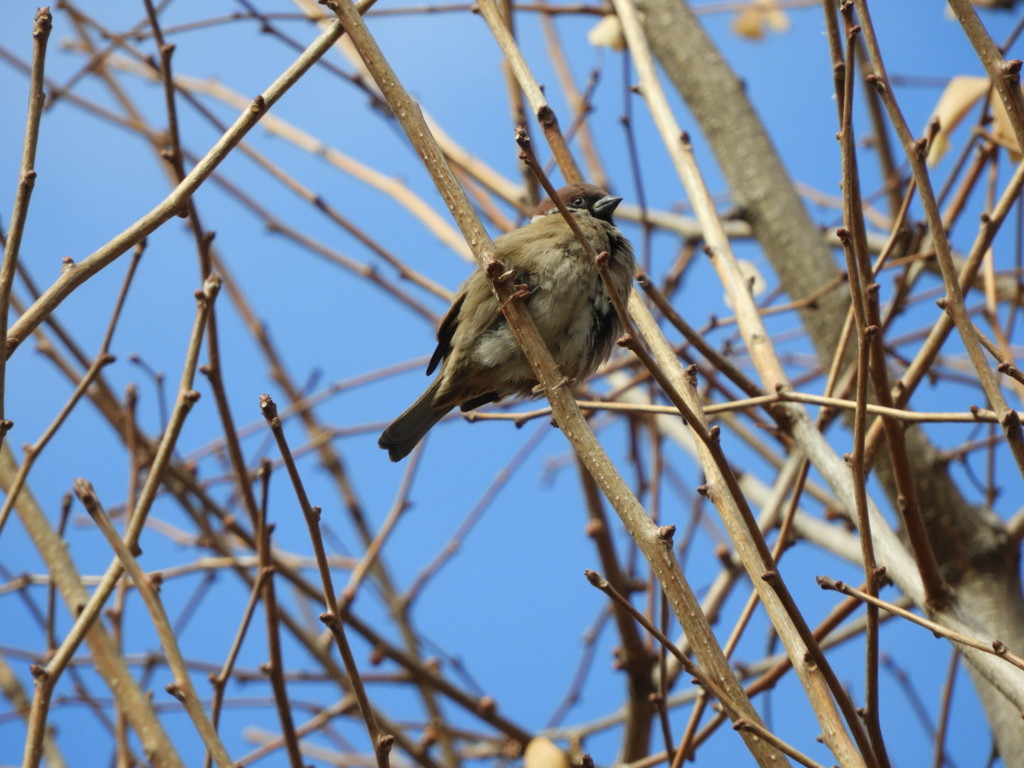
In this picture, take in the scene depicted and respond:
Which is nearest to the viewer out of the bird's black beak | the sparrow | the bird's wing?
the sparrow

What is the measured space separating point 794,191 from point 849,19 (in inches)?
73.1

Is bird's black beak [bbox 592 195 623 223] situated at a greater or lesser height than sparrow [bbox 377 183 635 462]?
greater

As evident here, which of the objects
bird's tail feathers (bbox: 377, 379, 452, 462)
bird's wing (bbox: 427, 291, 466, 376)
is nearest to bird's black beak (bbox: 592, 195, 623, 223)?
bird's wing (bbox: 427, 291, 466, 376)

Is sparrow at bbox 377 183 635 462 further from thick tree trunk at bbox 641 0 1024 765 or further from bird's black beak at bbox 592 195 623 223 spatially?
thick tree trunk at bbox 641 0 1024 765

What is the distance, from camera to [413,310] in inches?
137

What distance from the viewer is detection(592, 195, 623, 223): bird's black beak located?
299 centimetres

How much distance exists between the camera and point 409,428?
114 inches

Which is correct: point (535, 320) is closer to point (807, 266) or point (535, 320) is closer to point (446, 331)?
point (446, 331)

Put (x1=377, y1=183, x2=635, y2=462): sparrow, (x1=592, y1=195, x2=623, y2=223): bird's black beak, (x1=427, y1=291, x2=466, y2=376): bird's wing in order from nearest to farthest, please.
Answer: (x1=377, y1=183, x2=635, y2=462): sparrow < (x1=427, y1=291, x2=466, y2=376): bird's wing < (x1=592, y1=195, x2=623, y2=223): bird's black beak

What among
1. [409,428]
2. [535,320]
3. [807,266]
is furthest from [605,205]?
[409,428]

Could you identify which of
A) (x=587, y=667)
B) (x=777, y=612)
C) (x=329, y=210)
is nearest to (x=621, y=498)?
(x=777, y=612)

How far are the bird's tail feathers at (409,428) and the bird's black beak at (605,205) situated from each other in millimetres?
668

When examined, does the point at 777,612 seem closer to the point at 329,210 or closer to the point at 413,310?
the point at 329,210

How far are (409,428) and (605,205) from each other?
2.77 feet
